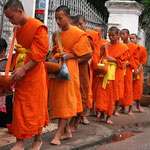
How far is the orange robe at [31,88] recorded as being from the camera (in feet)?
15.7

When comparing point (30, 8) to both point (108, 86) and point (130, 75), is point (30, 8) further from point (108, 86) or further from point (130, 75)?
point (130, 75)

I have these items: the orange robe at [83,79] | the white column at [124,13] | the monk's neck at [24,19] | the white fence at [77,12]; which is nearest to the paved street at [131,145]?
the orange robe at [83,79]

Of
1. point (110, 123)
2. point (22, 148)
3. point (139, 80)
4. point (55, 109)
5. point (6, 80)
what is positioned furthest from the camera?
point (139, 80)

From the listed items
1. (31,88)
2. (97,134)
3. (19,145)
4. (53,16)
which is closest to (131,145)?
(97,134)

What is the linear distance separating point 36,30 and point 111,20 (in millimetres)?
7917

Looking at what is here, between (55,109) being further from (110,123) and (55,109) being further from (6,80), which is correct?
(110,123)

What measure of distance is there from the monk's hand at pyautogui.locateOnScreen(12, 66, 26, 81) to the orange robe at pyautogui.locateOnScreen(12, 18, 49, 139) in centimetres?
14

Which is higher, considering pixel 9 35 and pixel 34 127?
pixel 9 35

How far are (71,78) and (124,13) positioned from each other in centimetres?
738

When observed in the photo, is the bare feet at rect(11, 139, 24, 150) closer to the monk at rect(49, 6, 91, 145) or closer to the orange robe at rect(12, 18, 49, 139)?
the orange robe at rect(12, 18, 49, 139)

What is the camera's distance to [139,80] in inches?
420

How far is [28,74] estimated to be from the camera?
4.86 m

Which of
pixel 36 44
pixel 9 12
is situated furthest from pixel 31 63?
pixel 9 12

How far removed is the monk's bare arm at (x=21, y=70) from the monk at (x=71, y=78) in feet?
2.73
